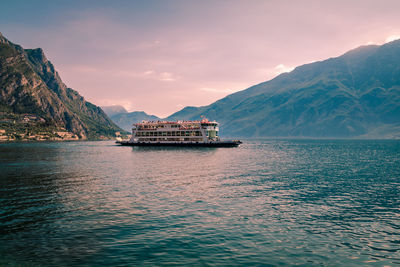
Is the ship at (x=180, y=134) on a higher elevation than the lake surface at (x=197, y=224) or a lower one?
higher

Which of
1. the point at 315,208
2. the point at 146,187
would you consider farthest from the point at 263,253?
the point at 146,187

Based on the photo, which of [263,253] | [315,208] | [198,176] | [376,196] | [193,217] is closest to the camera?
[263,253]

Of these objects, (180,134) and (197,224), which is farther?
(180,134)

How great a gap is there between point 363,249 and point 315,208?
987 centimetres

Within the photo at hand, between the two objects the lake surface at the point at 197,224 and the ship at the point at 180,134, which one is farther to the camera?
the ship at the point at 180,134

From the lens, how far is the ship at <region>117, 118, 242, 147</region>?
13612cm

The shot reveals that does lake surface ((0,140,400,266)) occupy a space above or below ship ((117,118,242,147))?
below

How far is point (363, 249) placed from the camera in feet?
55.4

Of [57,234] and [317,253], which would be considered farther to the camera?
[57,234]

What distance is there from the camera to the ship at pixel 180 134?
136125mm

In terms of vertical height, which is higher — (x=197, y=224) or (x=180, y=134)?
(x=180, y=134)

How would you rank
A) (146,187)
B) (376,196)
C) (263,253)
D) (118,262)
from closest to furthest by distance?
(118,262) < (263,253) < (376,196) < (146,187)

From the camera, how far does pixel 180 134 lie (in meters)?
144

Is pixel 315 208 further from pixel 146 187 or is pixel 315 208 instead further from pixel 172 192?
pixel 146 187
